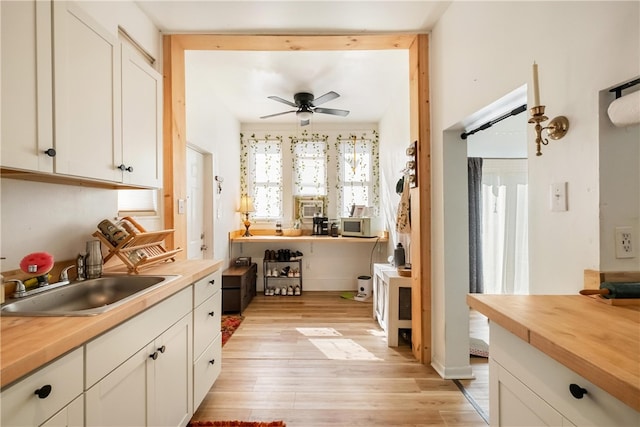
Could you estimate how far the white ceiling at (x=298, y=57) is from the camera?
1.99 meters

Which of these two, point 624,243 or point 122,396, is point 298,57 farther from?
point 122,396

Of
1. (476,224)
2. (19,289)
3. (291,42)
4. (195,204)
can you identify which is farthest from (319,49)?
(476,224)

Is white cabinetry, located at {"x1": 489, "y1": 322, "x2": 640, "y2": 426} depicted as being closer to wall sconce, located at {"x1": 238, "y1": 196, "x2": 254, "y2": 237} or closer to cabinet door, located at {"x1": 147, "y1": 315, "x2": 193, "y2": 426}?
cabinet door, located at {"x1": 147, "y1": 315, "x2": 193, "y2": 426}

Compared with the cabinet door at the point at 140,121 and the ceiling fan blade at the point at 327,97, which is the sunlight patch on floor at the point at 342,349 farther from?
the ceiling fan blade at the point at 327,97

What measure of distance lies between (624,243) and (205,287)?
195 cm

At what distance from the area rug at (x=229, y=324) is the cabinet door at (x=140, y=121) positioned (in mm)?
1703

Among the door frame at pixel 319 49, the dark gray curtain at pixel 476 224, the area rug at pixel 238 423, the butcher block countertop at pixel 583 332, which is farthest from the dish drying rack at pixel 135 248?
the dark gray curtain at pixel 476 224

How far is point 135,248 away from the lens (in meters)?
1.64

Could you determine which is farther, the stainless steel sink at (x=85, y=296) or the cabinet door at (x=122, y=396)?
the stainless steel sink at (x=85, y=296)

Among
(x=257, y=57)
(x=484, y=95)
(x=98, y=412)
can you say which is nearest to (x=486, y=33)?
(x=484, y=95)

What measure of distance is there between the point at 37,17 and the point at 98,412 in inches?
54.2

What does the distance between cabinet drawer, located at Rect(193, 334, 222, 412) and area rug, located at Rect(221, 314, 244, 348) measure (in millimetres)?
808

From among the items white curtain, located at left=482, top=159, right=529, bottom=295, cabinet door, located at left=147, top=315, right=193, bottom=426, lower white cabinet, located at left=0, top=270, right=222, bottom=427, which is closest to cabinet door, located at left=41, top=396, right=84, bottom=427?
lower white cabinet, located at left=0, top=270, right=222, bottom=427

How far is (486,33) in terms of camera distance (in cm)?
162
